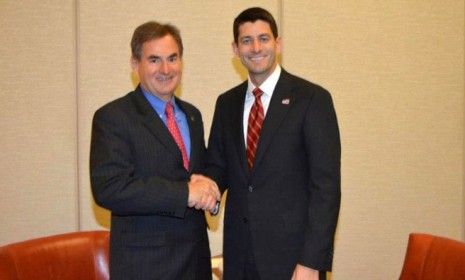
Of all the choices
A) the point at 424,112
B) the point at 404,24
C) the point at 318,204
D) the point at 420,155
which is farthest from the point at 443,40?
the point at 318,204

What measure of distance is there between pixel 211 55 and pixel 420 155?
1527 millimetres

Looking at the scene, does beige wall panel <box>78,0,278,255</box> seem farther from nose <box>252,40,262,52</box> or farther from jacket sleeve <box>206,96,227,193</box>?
nose <box>252,40,262,52</box>

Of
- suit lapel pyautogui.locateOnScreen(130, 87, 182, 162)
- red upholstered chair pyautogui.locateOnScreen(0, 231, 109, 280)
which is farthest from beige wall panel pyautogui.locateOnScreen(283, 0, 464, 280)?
red upholstered chair pyautogui.locateOnScreen(0, 231, 109, 280)

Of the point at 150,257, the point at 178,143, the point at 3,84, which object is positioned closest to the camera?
the point at 150,257

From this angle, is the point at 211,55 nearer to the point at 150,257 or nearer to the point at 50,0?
the point at 50,0

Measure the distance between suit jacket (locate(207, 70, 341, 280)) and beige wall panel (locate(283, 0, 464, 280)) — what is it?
3.88 feet

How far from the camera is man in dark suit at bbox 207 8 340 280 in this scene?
173cm

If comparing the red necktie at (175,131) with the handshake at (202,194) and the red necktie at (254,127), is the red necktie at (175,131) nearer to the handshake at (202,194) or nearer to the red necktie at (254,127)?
the handshake at (202,194)

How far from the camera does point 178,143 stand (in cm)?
184

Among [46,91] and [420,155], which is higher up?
[46,91]

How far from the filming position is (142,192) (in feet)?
5.44

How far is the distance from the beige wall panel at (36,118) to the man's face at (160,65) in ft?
3.68

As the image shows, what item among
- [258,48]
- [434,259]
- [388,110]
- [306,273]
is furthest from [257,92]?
[388,110]

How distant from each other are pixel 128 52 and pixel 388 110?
170cm
